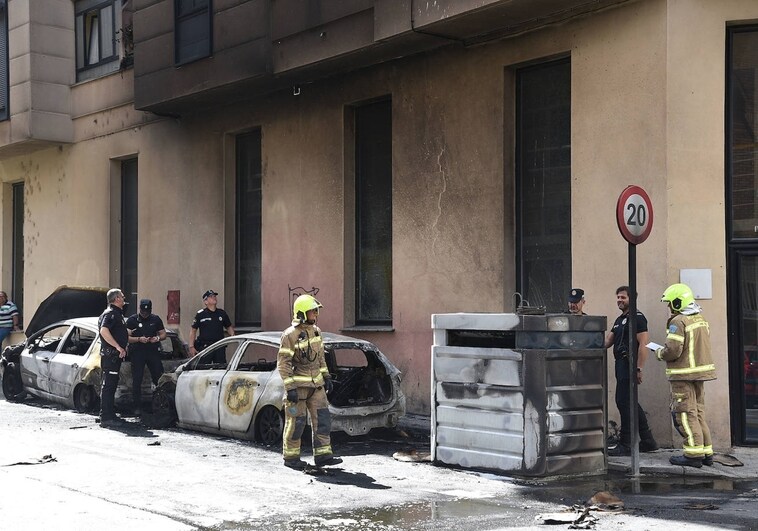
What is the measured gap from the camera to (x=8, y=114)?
23719 mm

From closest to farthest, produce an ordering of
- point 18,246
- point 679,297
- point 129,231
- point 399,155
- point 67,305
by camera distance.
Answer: point 679,297, point 399,155, point 67,305, point 129,231, point 18,246

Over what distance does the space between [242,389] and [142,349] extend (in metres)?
2.84

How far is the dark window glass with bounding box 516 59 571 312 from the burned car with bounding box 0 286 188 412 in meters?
5.27

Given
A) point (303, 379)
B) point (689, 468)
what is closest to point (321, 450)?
point (303, 379)

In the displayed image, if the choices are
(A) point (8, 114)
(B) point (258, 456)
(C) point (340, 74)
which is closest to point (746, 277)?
(B) point (258, 456)

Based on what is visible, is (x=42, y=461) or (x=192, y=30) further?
(x=192, y=30)

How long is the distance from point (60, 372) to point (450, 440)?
25.3 ft

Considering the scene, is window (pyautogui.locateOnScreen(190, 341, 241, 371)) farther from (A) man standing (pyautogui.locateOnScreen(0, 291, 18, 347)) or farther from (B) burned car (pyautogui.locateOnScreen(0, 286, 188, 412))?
(A) man standing (pyautogui.locateOnScreen(0, 291, 18, 347))

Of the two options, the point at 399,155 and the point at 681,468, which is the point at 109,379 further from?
the point at 681,468

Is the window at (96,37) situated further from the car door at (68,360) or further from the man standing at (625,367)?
the man standing at (625,367)

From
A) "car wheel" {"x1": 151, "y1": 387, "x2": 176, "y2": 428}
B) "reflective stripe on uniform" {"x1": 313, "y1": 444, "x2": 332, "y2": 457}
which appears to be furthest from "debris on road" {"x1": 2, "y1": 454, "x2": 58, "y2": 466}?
"car wheel" {"x1": 151, "y1": 387, "x2": 176, "y2": 428}

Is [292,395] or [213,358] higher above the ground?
[213,358]

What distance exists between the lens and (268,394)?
39.7ft

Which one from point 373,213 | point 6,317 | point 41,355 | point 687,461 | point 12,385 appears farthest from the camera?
point 6,317
